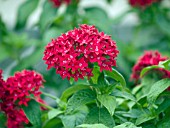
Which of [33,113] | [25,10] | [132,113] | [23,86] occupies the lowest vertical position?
[132,113]

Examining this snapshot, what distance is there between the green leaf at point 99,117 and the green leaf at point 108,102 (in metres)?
0.05

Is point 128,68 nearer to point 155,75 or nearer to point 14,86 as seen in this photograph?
point 155,75

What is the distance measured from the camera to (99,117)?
216 cm

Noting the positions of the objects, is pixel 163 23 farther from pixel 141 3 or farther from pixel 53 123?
pixel 53 123

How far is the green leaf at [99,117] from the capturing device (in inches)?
83.9


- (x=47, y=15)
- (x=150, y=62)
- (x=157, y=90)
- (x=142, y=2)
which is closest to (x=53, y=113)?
(x=157, y=90)

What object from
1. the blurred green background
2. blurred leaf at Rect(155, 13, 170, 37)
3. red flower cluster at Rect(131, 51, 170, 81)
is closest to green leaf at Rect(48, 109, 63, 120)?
red flower cluster at Rect(131, 51, 170, 81)

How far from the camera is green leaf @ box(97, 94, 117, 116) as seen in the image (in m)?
2.09

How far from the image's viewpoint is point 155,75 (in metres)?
2.65

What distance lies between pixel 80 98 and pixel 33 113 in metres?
0.33

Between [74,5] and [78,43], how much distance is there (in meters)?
1.64

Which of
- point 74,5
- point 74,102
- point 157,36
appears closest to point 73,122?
point 74,102

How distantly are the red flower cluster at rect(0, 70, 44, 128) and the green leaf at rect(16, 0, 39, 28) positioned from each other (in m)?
1.58

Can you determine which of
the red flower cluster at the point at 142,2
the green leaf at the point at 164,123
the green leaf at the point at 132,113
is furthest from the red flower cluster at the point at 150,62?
the red flower cluster at the point at 142,2
